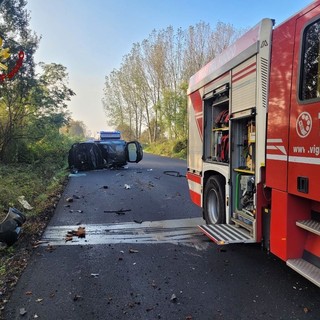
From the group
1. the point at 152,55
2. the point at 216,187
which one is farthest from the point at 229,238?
the point at 152,55

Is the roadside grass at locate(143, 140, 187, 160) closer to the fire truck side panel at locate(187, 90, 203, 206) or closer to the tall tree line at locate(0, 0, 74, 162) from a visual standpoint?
the tall tree line at locate(0, 0, 74, 162)

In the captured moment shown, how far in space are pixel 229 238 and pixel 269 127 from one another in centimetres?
167

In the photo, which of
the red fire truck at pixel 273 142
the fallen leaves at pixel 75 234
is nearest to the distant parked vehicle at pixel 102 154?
the fallen leaves at pixel 75 234

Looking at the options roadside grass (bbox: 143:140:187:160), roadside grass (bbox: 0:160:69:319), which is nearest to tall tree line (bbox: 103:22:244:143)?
roadside grass (bbox: 143:140:187:160)

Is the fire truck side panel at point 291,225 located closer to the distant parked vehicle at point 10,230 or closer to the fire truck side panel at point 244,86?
the fire truck side panel at point 244,86

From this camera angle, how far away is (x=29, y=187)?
38.2 feet

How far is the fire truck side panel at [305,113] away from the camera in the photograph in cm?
332

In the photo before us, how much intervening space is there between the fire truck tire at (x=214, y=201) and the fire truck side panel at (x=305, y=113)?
7.37ft

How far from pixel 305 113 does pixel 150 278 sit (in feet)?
8.96

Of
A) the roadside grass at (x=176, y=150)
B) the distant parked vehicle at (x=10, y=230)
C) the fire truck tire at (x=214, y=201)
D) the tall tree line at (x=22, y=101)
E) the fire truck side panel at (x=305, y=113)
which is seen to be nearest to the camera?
the fire truck side panel at (x=305, y=113)

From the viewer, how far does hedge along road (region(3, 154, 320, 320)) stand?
360 cm

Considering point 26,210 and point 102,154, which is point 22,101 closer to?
point 102,154

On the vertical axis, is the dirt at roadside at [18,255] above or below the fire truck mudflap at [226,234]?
below

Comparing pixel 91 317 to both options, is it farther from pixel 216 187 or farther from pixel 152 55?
pixel 152 55
